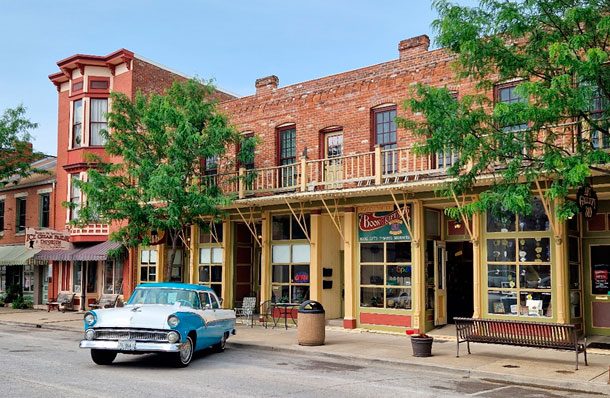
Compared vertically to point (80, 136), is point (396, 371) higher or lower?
lower

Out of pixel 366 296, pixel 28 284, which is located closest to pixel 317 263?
pixel 366 296

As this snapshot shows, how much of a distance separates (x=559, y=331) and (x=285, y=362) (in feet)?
17.4

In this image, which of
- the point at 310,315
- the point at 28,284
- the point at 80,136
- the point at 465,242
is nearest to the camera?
the point at 310,315

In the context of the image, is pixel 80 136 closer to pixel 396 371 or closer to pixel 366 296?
pixel 366 296

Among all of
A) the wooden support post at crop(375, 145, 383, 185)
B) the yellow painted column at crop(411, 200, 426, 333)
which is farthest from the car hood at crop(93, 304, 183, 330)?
the yellow painted column at crop(411, 200, 426, 333)

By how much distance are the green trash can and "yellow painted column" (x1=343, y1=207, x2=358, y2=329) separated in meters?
3.19

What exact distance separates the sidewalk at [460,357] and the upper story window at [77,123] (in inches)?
517

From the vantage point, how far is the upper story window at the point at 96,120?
26.1 metres

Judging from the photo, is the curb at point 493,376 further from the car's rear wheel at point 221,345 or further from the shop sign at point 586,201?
the shop sign at point 586,201

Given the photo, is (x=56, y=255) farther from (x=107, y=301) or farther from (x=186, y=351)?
(x=186, y=351)

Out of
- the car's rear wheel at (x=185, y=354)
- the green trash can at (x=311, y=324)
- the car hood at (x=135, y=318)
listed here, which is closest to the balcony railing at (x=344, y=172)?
the green trash can at (x=311, y=324)

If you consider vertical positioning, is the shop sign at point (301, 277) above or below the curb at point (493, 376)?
above

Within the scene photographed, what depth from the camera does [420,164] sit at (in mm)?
16656

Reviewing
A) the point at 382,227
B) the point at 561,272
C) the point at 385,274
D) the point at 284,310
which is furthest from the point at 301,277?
the point at 561,272
